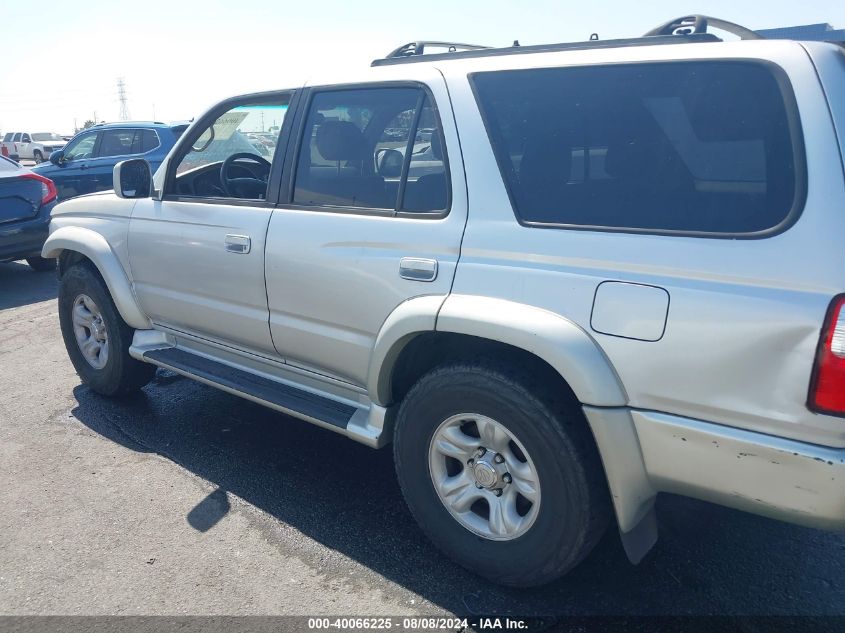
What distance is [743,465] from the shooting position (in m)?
2.04

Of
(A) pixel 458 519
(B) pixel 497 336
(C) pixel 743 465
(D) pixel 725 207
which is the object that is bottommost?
(A) pixel 458 519

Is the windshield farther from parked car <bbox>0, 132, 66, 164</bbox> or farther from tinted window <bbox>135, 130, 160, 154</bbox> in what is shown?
tinted window <bbox>135, 130, 160, 154</bbox>

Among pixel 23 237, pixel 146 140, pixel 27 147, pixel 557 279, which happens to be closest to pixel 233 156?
pixel 557 279

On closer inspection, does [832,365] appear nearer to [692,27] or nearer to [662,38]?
[662,38]

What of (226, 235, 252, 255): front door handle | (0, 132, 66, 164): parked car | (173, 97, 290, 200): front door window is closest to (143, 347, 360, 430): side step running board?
(226, 235, 252, 255): front door handle

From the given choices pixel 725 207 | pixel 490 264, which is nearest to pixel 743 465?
pixel 725 207

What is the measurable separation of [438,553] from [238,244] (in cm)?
169

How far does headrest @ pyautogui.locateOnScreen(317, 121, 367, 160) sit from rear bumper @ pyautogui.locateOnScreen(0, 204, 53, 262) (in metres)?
6.04

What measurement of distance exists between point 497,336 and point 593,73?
37.9 inches

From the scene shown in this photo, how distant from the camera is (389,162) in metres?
2.96

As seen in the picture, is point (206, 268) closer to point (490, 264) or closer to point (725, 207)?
point (490, 264)

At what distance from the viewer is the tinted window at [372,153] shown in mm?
2781

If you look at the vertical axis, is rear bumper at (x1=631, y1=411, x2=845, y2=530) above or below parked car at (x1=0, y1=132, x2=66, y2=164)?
above

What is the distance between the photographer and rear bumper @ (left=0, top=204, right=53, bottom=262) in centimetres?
769
